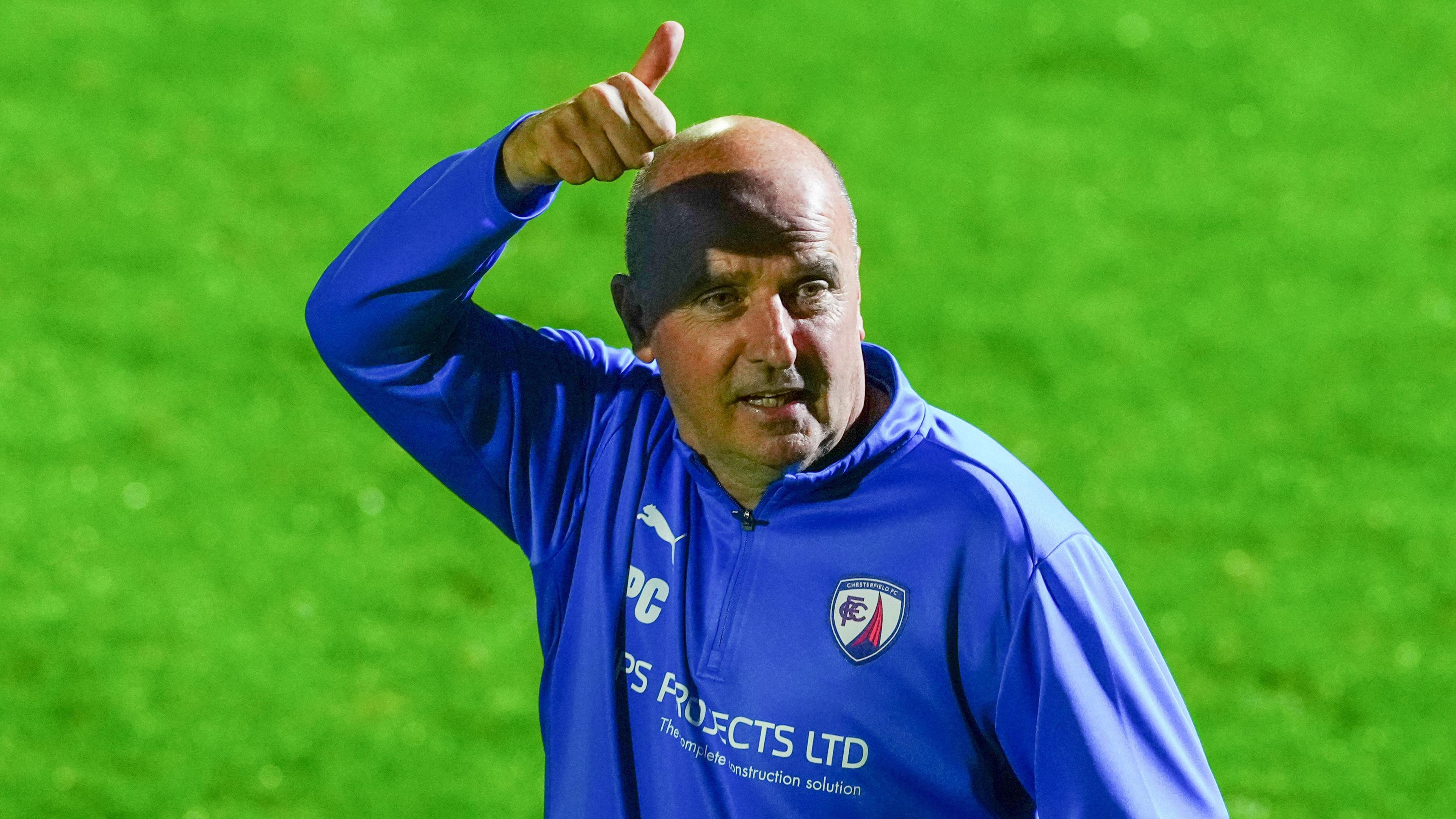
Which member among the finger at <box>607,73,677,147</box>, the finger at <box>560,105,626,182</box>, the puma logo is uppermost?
the finger at <box>607,73,677,147</box>

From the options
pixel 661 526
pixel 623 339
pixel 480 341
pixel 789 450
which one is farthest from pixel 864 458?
pixel 623 339

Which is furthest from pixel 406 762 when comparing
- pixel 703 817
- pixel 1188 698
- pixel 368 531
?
pixel 703 817

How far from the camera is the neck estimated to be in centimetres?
267

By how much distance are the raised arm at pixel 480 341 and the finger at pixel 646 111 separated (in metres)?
0.03

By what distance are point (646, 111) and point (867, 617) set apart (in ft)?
2.45

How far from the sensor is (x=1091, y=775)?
2367 mm

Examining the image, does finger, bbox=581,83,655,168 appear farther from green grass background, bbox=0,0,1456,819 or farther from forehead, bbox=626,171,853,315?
green grass background, bbox=0,0,1456,819

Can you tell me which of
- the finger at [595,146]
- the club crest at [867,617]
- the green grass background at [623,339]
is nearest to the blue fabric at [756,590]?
the club crest at [867,617]

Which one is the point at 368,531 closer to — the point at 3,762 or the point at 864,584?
the point at 3,762

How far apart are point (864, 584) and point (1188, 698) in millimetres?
3311

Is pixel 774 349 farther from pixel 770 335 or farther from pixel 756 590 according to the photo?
pixel 756 590

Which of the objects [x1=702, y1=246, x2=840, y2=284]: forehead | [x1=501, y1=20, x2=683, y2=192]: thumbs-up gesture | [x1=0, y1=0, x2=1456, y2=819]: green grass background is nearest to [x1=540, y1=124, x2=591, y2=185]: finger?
[x1=501, y1=20, x2=683, y2=192]: thumbs-up gesture

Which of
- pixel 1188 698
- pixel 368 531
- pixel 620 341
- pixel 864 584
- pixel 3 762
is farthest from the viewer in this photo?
pixel 620 341

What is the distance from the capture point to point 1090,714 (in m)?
2.37
